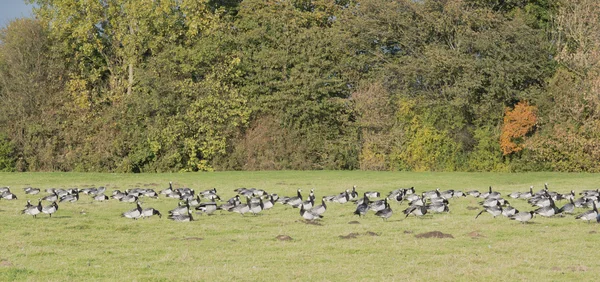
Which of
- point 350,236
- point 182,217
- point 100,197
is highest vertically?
point 100,197

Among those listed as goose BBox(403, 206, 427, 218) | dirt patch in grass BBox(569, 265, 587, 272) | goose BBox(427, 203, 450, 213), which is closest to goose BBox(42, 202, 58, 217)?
goose BBox(403, 206, 427, 218)

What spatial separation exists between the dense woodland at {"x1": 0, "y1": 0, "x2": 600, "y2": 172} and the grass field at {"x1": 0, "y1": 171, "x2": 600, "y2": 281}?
28.8 meters

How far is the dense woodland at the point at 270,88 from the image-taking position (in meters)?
60.5

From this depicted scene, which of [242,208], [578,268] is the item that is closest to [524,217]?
[578,268]

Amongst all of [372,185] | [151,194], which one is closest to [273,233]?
[151,194]

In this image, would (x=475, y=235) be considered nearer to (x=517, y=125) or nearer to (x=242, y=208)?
(x=242, y=208)

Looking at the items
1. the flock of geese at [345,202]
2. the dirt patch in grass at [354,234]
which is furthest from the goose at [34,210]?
the dirt patch in grass at [354,234]

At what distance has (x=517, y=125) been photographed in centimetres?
5838

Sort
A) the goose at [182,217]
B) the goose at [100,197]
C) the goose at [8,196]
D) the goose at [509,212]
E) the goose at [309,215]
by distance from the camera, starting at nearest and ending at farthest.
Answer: the goose at [509,212]
the goose at [182,217]
the goose at [309,215]
the goose at [100,197]
the goose at [8,196]

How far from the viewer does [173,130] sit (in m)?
61.7

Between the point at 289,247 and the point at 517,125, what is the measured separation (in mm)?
42213

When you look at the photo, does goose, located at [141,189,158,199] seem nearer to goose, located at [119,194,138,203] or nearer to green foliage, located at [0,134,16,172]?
goose, located at [119,194,138,203]

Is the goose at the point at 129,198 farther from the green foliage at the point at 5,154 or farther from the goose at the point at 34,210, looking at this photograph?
the green foliage at the point at 5,154

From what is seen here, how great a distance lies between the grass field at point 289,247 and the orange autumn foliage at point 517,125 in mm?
27090
